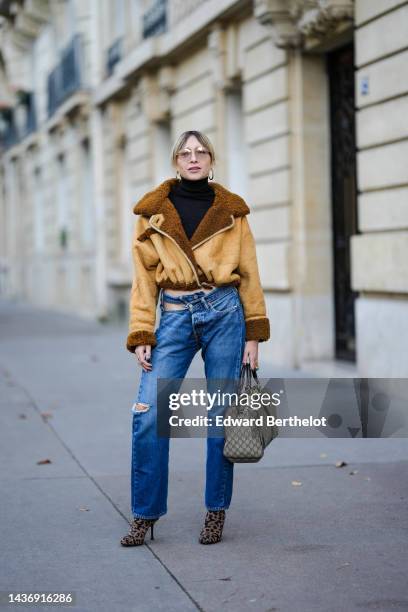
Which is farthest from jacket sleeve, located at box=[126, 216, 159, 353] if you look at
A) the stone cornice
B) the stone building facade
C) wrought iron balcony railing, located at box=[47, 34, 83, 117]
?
wrought iron balcony railing, located at box=[47, 34, 83, 117]

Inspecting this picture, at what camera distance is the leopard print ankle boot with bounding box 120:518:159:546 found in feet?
16.5

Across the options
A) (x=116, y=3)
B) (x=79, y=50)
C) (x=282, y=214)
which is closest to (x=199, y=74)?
(x=282, y=214)

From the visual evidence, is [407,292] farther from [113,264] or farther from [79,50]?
[79,50]

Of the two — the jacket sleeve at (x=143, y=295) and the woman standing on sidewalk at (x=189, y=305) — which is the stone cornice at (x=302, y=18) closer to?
the woman standing on sidewalk at (x=189, y=305)

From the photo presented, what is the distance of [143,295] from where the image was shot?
16.5 ft

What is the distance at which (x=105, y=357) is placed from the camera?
1414cm

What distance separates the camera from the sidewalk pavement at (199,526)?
14.2ft

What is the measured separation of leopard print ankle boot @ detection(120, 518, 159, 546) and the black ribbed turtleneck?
1.32 metres

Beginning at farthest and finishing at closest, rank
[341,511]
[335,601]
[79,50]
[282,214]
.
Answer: [79,50] < [282,214] < [341,511] < [335,601]

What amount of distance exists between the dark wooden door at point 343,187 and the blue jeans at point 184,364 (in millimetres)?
6753

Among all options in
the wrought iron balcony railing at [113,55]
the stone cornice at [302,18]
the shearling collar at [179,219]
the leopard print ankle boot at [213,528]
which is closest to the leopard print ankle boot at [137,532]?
the leopard print ankle boot at [213,528]

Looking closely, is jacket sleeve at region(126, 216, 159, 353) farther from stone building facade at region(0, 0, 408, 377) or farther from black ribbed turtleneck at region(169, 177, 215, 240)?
stone building facade at region(0, 0, 408, 377)

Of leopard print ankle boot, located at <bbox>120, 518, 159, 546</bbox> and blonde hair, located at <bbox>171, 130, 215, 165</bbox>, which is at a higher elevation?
blonde hair, located at <bbox>171, 130, 215, 165</bbox>

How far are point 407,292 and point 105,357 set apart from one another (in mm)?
5797
